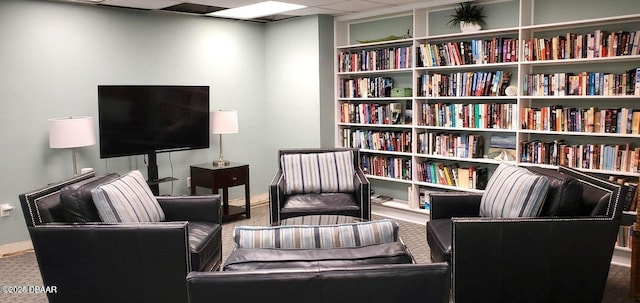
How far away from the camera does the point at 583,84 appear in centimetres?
411

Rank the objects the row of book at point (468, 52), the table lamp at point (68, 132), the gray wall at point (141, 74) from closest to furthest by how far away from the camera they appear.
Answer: the table lamp at point (68, 132)
the gray wall at point (141, 74)
the row of book at point (468, 52)

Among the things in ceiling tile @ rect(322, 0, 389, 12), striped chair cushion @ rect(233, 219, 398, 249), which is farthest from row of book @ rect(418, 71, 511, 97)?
striped chair cushion @ rect(233, 219, 398, 249)

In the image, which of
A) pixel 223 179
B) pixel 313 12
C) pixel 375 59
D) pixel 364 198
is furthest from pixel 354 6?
pixel 223 179

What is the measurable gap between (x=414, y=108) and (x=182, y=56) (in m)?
2.54

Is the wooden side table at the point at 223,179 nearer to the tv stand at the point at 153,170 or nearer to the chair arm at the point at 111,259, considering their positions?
the tv stand at the point at 153,170

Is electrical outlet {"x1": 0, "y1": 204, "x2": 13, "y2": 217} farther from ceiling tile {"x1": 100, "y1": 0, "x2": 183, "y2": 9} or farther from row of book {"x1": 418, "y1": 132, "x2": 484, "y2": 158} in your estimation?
row of book {"x1": 418, "y1": 132, "x2": 484, "y2": 158}

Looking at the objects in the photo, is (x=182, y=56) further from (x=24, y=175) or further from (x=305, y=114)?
(x=24, y=175)

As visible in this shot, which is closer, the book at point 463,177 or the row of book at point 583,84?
the row of book at point 583,84

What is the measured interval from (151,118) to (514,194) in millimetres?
3448

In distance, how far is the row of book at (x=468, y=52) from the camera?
452cm

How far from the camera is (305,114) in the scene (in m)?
5.85

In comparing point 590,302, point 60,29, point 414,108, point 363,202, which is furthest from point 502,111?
point 60,29

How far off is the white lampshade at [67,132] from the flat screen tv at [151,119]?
0.20 m

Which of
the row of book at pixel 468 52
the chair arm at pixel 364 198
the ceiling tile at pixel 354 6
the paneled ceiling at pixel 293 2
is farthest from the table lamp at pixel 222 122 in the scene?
the row of book at pixel 468 52
